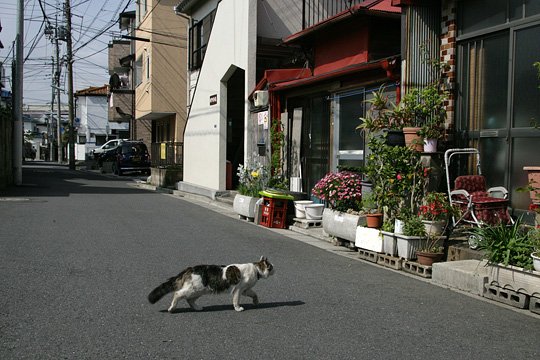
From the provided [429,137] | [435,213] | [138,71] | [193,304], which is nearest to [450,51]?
[429,137]

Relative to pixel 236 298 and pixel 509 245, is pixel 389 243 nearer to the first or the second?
pixel 509 245

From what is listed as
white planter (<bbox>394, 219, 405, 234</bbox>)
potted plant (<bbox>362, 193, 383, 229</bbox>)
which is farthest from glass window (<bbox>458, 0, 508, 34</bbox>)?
white planter (<bbox>394, 219, 405, 234</bbox>)

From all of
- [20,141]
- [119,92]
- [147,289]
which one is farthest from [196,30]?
[147,289]

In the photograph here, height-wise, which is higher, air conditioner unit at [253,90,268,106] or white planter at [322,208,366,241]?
air conditioner unit at [253,90,268,106]

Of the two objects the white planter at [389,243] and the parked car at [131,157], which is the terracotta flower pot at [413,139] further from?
the parked car at [131,157]

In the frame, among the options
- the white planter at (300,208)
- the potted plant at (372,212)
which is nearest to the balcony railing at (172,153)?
the white planter at (300,208)

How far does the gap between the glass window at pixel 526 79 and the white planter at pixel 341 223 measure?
295 centimetres

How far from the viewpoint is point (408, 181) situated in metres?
8.95

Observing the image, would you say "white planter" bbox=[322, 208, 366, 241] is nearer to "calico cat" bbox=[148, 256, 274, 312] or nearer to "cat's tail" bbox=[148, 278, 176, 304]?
"calico cat" bbox=[148, 256, 274, 312]

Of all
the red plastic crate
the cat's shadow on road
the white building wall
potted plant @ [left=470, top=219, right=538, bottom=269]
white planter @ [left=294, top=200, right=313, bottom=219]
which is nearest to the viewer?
the cat's shadow on road

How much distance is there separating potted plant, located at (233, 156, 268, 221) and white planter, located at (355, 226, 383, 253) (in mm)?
4719

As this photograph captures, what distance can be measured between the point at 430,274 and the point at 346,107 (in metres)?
5.73

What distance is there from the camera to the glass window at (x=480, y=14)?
8.84 m

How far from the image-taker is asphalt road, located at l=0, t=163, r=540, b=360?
193 inches
